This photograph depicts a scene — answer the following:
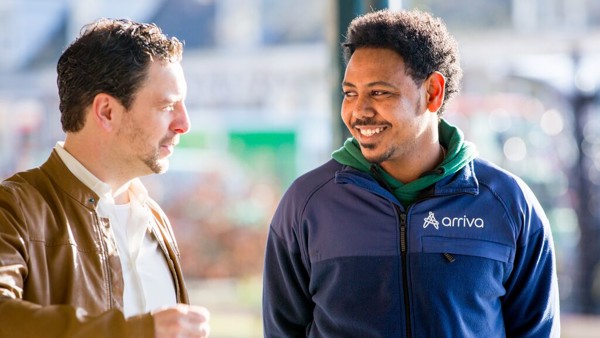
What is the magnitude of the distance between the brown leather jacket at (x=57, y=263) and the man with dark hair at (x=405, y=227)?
1.66 ft

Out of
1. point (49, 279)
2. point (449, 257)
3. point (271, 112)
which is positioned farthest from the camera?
point (271, 112)

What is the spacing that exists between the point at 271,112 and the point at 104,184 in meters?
5.66

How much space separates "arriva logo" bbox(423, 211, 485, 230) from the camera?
204cm

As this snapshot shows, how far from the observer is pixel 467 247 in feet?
6.67

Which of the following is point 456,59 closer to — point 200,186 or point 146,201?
point 146,201

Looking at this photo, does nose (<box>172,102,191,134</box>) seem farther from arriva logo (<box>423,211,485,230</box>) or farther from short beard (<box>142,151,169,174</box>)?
arriva logo (<box>423,211,485,230</box>)

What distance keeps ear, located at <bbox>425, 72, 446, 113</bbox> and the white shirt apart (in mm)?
657

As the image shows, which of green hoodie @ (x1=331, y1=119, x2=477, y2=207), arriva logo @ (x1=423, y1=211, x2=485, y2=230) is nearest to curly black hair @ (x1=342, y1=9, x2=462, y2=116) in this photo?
green hoodie @ (x1=331, y1=119, x2=477, y2=207)

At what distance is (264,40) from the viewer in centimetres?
759

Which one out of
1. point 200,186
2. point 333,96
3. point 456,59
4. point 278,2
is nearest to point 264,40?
point 278,2

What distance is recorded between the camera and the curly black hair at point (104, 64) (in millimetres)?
1772

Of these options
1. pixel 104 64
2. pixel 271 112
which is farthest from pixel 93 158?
pixel 271 112

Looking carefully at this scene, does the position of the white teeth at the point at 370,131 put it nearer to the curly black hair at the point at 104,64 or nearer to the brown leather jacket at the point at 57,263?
the curly black hair at the point at 104,64

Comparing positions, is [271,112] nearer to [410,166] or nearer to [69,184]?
[410,166]
